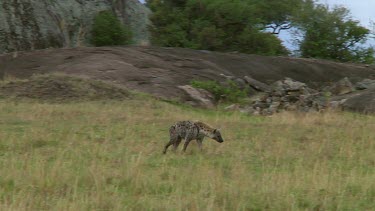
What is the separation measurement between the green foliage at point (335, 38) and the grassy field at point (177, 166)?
31557 mm

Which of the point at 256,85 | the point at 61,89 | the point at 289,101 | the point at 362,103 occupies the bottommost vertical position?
the point at 256,85

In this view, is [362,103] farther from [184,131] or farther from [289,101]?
[184,131]

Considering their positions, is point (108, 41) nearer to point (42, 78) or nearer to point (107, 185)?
point (42, 78)

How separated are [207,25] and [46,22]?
11.3m

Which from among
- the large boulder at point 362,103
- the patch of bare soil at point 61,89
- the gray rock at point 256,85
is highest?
the large boulder at point 362,103

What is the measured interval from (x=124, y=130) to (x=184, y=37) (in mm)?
29337

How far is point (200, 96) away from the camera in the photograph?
90.7 feet

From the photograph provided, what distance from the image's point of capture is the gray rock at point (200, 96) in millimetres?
27016

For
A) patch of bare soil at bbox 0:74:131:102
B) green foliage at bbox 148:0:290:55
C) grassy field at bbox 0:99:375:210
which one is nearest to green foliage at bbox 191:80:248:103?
patch of bare soil at bbox 0:74:131:102

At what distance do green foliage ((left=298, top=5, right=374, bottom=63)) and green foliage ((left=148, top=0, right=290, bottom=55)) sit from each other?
599cm

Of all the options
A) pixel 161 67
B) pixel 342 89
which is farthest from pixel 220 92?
pixel 342 89

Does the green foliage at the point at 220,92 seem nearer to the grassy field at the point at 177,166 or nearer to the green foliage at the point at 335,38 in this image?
the grassy field at the point at 177,166

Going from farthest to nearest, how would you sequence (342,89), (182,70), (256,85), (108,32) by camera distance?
(108,32)
(256,85)
(182,70)
(342,89)

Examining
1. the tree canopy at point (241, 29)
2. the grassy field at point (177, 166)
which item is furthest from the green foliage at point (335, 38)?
the grassy field at point (177, 166)
